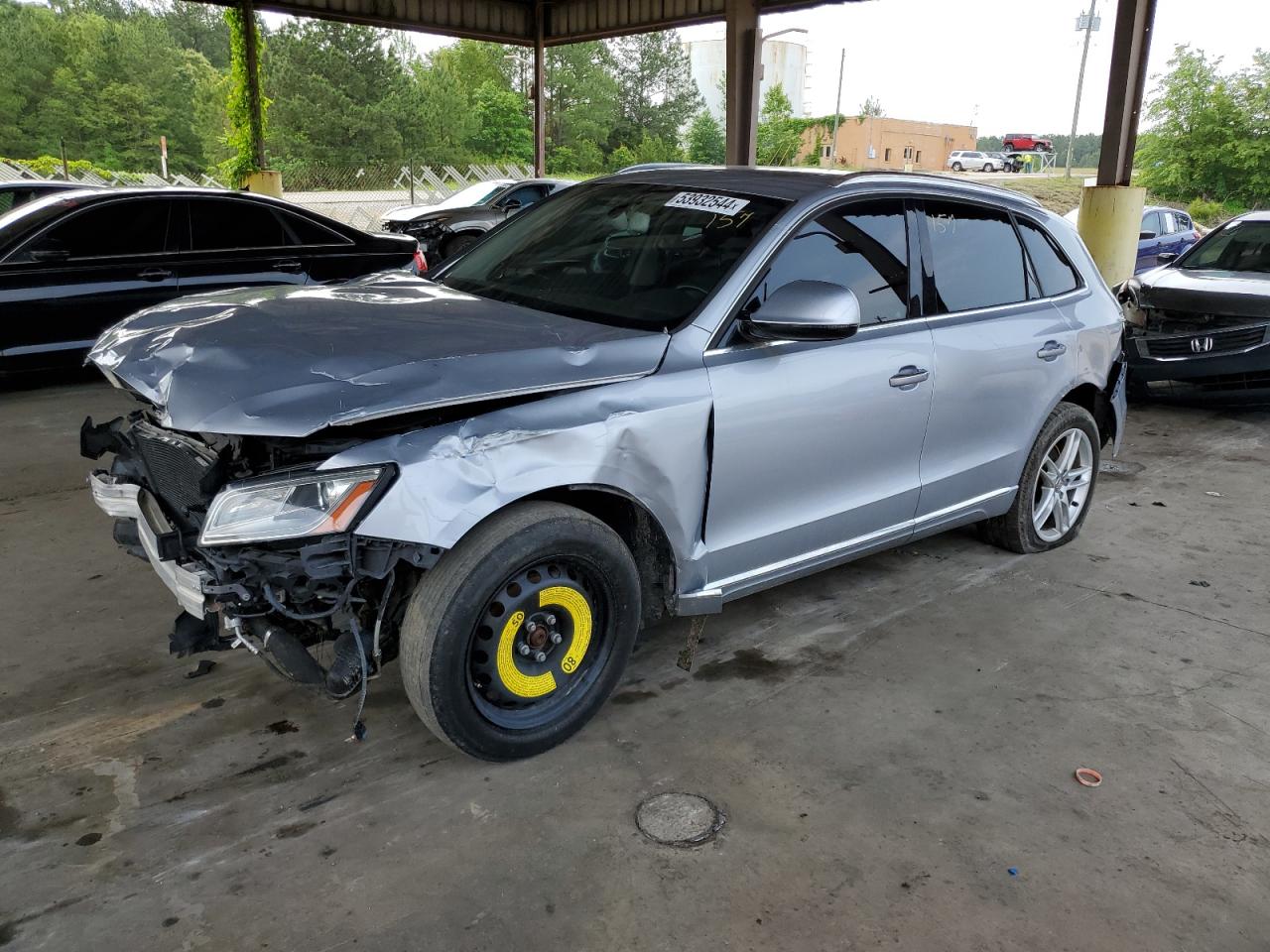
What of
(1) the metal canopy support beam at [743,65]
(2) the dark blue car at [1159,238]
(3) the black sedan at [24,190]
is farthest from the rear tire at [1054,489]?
(2) the dark blue car at [1159,238]

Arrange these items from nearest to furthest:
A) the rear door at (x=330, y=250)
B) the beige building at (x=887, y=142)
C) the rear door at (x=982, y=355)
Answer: the rear door at (x=982, y=355), the rear door at (x=330, y=250), the beige building at (x=887, y=142)

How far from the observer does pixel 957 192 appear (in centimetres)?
414

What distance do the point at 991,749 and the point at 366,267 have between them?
6.55 meters

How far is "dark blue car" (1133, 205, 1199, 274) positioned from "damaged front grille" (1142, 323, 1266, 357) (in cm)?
1004

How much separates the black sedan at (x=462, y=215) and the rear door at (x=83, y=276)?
6.26 meters

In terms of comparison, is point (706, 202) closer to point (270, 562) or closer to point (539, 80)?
point (270, 562)

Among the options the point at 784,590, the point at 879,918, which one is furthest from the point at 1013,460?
the point at 879,918

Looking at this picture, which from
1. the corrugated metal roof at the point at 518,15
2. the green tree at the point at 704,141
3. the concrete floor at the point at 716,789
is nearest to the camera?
the concrete floor at the point at 716,789

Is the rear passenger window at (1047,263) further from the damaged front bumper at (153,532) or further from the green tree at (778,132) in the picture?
the green tree at (778,132)

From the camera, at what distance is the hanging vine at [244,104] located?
1664cm

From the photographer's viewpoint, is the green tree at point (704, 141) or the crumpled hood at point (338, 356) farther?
the green tree at point (704, 141)

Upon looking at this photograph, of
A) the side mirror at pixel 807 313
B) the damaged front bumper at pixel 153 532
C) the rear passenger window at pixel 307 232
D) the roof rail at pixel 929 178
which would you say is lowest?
the damaged front bumper at pixel 153 532

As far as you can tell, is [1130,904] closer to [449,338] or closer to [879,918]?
[879,918]

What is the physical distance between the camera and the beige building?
2788 inches
